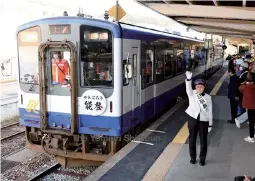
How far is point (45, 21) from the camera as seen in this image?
6.44 metres

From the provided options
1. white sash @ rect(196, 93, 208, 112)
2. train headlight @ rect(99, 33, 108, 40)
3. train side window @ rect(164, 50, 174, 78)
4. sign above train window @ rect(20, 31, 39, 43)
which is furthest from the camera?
train side window @ rect(164, 50, 174, 78)

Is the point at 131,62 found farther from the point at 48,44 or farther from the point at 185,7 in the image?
the point at 185,7

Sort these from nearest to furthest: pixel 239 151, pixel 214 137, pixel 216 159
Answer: pixel 216 159
pixel 239 151
pixel 214 137

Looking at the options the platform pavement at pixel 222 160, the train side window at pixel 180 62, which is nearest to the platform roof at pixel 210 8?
the train side window at pixel 180 62

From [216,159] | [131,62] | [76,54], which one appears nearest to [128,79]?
[131,62]

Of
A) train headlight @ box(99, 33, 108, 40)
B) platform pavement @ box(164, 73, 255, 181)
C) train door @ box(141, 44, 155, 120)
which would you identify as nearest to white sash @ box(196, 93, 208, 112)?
platform pavement @ box(164, 73, 255, 181)

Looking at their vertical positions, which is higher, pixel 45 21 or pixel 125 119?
pixel 45 21

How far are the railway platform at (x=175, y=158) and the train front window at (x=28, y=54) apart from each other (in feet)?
7.88

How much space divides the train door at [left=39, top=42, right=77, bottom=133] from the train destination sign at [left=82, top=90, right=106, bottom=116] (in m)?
0.23

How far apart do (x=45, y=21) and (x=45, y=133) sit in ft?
7.35

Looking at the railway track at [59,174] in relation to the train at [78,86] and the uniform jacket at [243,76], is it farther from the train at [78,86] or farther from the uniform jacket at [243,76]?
the uniform jacket at [243,76]

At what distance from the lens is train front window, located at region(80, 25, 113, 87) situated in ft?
20.2

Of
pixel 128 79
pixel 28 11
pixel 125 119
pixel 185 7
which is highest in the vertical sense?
pixel 28 11

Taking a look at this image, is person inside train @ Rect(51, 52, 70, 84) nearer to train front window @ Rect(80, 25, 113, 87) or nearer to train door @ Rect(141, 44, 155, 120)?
train front window @ Rect(80, 25, 113, 87)
